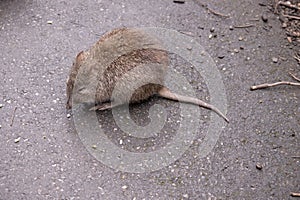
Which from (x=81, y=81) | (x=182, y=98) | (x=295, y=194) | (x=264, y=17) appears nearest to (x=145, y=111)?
(x=182, y=98)

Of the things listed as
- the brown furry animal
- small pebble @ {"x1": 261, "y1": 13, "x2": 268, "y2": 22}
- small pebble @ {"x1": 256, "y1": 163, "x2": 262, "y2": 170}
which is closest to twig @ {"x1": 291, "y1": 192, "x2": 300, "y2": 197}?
small pebble @ {"x1": 256, "y1": 163, "x2": 262, "y2": 170}

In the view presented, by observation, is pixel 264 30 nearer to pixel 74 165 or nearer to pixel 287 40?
pixel 287 40

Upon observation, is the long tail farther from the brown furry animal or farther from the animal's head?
the animal's head

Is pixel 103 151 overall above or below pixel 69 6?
below

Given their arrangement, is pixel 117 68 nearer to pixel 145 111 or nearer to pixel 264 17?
pixel 145 111

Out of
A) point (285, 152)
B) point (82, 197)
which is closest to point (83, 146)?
point (82, 197)
